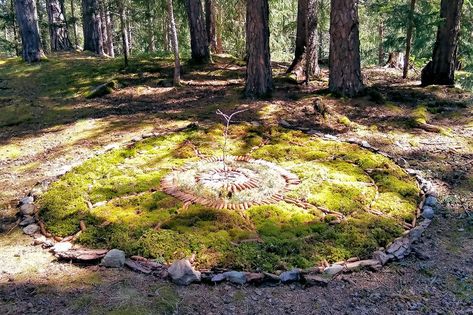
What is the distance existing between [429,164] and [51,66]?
1244 centimetres

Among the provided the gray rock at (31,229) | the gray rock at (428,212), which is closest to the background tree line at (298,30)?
the gray rock at (428,212)

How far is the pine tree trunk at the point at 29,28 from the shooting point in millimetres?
13016

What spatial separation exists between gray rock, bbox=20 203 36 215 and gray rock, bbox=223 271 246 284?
2801 mm

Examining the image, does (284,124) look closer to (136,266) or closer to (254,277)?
(254,277)

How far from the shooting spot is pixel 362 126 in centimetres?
818

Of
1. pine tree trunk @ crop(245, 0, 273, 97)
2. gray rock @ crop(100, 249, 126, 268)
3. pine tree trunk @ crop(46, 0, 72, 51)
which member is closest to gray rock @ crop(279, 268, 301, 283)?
gray rock @ crop(100, 249, 126, 268)

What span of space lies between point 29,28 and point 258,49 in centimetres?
879

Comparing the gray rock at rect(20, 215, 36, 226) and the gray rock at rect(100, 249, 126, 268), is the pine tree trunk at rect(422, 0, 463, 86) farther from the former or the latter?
the gray rock at rect(20, 215, 36, 226)

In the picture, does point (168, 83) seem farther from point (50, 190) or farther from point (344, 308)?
point (344, 308)

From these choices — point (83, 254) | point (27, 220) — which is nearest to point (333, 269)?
point (83, 254)

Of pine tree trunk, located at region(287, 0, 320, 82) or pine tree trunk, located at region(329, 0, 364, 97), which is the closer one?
pine tree trunk, located at region(329, 0, 364, 97)

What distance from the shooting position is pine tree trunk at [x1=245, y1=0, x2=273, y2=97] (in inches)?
355

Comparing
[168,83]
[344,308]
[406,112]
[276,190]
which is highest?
[168,83]

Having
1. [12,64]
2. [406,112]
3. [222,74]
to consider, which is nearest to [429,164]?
[406,112]
